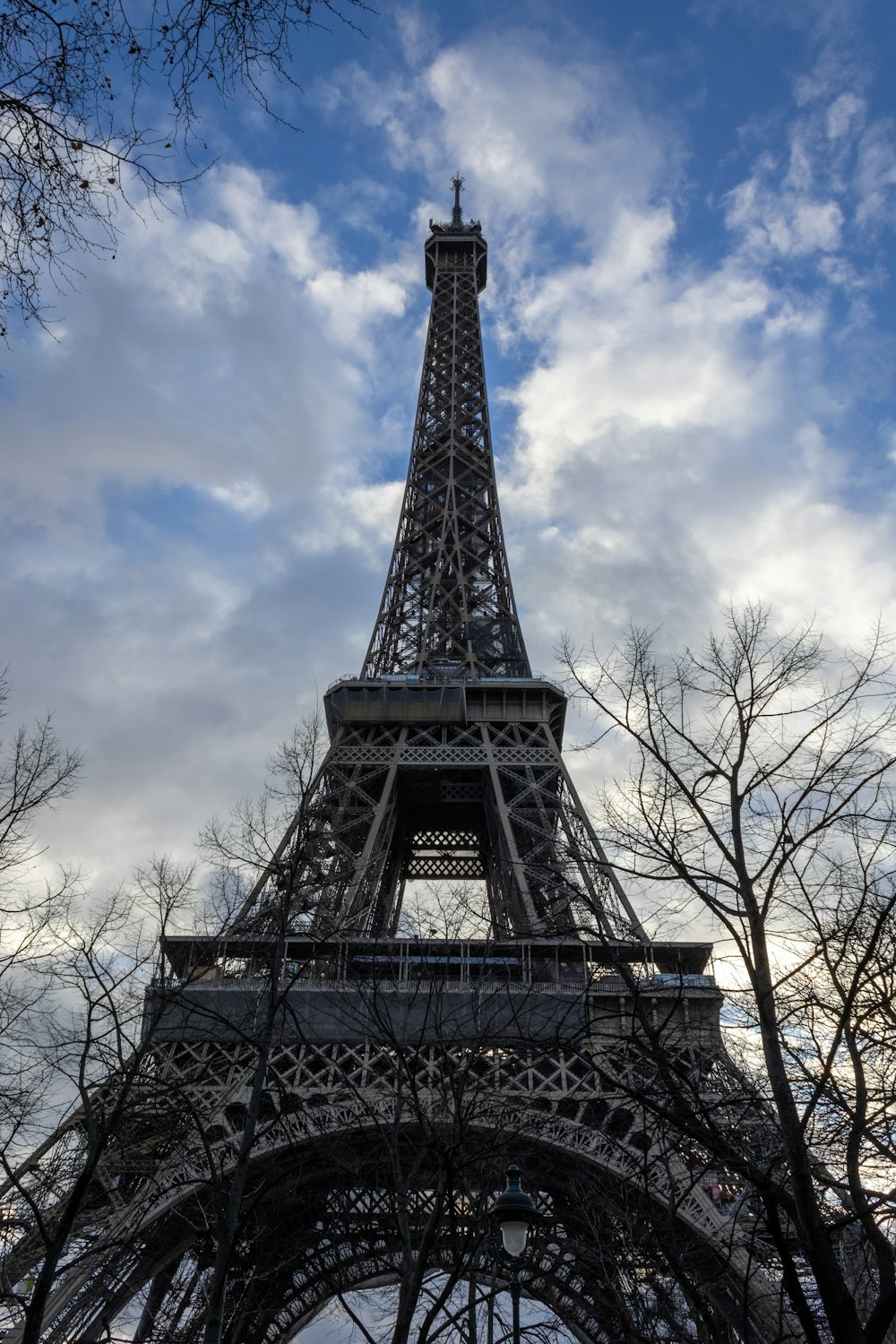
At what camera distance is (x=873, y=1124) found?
9.08 meters

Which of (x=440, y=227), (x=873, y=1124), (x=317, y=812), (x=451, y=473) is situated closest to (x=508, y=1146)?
(x=317, y=812)

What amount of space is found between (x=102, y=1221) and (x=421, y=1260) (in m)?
10.4

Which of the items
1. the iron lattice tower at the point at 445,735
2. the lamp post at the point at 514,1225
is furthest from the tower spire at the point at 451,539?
the lamp post at the point at 514,1225

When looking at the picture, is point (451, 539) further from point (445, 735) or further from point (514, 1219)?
point (514, 1219)

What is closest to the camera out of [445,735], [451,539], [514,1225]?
[514,1225]

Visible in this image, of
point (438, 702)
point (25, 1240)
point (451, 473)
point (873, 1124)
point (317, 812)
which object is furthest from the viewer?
point (451, 473)

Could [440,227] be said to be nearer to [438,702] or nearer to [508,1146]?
[438,702]

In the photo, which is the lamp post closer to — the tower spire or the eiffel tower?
the eiffel tower

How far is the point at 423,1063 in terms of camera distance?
2462cm

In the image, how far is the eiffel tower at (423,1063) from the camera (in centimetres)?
1527

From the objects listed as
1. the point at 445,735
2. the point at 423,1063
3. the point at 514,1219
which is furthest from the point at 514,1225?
the point at 445,735

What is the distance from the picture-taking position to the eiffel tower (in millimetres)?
15273

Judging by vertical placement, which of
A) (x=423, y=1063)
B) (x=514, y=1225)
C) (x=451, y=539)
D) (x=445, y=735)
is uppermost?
(x=451, y=539)

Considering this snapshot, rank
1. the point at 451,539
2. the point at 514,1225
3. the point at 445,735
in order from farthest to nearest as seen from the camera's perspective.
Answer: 1. the point at 451,539
2. the point at 445,735
3. the point at 514,1225
